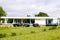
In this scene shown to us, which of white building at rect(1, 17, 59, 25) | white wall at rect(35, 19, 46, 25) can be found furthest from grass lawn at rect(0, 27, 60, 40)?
white building at rect(1, 17, 59, 25)

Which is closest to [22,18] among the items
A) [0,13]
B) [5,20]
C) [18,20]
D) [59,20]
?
[18,20]

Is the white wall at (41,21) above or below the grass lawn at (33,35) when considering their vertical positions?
below

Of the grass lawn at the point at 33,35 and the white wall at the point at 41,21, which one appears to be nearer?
the grass lawn at the point at 33,35

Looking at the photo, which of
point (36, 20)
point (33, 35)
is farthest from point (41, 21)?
point (33, 35)

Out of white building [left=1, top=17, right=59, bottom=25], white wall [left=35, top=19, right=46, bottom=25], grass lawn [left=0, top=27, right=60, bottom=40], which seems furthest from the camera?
white building [left=1, top=17, right=59, bottom=25]

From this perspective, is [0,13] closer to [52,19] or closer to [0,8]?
[0,8]

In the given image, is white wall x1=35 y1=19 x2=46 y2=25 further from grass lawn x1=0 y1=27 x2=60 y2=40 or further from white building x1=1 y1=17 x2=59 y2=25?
grass lawn x1=0 y1=27 x2=60 y2=40

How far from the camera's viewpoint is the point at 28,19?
74688 mm

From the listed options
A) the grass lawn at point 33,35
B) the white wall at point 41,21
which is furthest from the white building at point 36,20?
the grass lawn at point 33,35

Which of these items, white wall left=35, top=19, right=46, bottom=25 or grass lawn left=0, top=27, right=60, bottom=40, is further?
white wall left=35, top=19, right=46, bottom=25

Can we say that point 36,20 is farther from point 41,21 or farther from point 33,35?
point 33,35

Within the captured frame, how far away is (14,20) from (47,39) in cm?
5823

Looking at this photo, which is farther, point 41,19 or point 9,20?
point 9,20

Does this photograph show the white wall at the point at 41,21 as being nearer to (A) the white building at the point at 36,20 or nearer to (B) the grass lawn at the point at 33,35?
(A) the white building at the point at 36,20
